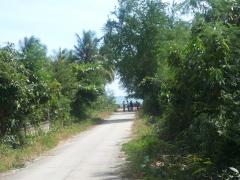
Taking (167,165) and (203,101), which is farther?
(203,101)

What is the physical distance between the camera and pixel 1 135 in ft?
69.9

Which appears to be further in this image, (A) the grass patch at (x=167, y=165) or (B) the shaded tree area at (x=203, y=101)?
(B) the shaded tree area at (x=203, y=101)

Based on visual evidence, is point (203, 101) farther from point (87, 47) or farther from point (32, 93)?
point (87, 47)

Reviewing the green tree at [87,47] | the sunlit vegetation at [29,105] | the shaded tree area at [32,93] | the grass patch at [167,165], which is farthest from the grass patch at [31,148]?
the green tree at [87,47]

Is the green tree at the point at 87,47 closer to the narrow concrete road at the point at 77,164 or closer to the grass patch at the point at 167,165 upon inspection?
the narrow concrete road at the point at 77,164

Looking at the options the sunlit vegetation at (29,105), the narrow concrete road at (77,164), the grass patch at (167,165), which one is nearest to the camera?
the grass patch at (167,165)

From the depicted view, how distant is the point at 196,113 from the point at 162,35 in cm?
3208

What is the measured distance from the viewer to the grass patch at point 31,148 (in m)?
18.5

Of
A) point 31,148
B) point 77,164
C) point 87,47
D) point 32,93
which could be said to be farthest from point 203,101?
point 87,47

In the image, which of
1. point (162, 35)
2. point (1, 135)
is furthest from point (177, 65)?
point (162, 35)

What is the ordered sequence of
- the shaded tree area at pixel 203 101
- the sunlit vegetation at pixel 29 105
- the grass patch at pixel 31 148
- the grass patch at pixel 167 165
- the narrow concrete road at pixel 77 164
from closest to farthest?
the grass patch at pixel 167 165, the shaded tree area at pixel 203 101, the narrow concrete road at pixel 77 164, the grass patch at pixel 31 148, the sunlit vegetation at pixel 29 105

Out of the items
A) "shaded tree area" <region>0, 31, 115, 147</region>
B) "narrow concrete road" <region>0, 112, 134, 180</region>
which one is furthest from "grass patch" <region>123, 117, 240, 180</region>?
"shaded tree area" <region>0, 31, 115, 147</region>

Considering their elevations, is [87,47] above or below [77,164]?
above

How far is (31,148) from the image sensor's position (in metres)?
22.5
